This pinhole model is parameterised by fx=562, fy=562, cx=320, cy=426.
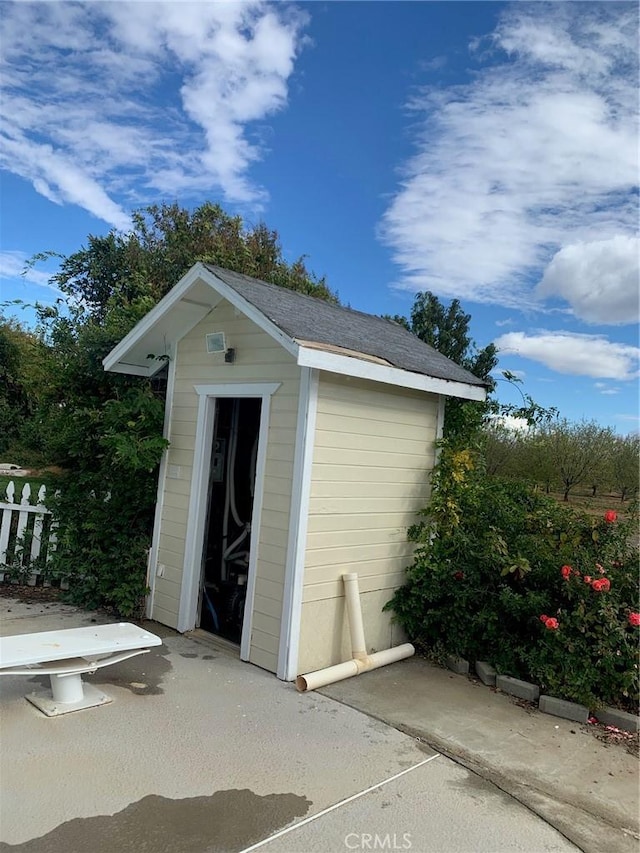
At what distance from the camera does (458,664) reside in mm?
4496

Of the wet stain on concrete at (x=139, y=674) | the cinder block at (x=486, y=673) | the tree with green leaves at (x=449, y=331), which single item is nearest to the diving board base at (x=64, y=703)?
the wet stain on concrete at (x=139, y=674)

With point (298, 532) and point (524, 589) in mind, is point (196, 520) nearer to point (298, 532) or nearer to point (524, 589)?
point (298, 532)

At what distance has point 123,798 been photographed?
2490 millimetres

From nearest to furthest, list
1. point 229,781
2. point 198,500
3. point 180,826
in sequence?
point 180,826, point 229,781, point 198,500

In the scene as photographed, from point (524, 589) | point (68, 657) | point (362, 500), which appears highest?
point (362, 500)

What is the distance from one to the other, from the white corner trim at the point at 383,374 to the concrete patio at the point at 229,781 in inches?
87.9

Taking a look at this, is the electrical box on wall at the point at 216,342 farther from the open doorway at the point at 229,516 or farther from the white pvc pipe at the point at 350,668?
the white pvc pipe at the point at 350,668

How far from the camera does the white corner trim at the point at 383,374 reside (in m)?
3.74

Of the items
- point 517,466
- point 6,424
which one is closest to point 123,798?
point 517,466

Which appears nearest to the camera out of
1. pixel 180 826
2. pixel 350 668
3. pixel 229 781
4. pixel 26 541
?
pixel 180 826

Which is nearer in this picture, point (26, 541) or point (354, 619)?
point (354, 619)

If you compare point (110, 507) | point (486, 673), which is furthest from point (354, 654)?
point (110, 507)

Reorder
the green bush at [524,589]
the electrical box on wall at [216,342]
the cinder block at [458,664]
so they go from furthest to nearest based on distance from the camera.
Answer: the electrical box on wall at [216,342] < the cinder block at [458,664] < the green bush at [524,589]

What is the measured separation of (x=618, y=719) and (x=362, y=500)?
7.36ft
